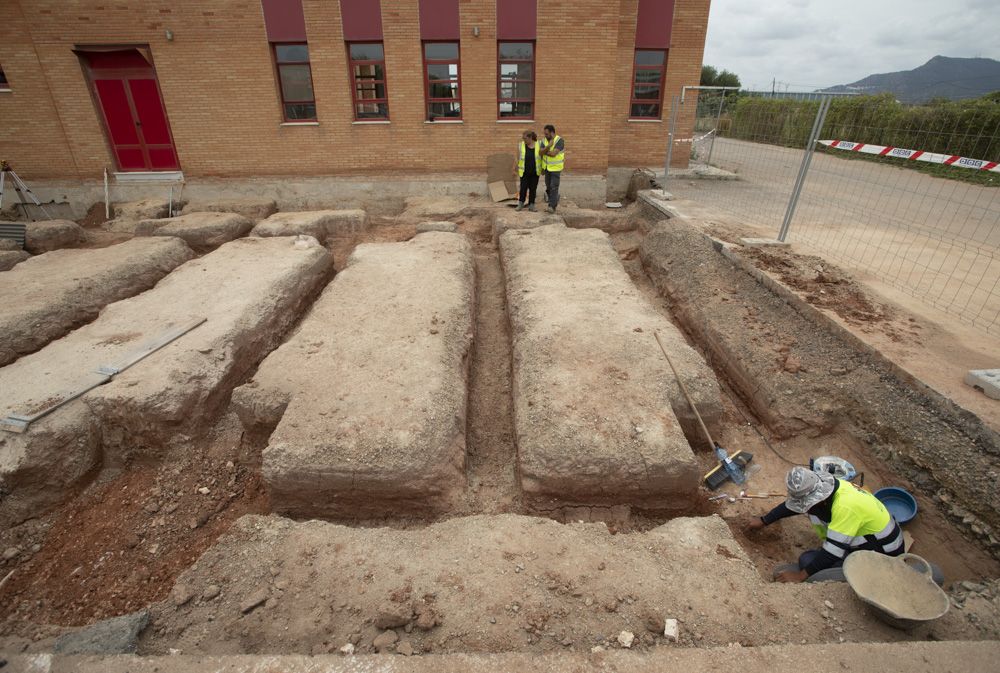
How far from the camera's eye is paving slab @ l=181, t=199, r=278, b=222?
10.3 m

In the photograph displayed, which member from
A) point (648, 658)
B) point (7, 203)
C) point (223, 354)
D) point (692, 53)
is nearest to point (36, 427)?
point (223, 354)

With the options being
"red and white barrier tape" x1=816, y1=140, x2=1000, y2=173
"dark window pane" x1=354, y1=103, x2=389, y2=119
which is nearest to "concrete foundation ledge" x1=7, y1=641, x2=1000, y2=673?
"red and white barrier tape" x1=816, y1=140, x2=1000, y2=173

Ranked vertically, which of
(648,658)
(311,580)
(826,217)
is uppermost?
(826,217)

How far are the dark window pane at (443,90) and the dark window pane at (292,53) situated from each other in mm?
2655

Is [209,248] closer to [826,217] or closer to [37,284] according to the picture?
[37,284]

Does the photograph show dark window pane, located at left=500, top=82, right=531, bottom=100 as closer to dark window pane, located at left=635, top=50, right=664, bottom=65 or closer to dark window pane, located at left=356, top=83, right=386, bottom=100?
dark window pane, located at left=356, top=83, right=386, bottom=100

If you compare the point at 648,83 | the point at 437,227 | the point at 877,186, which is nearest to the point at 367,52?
the point at 437,227

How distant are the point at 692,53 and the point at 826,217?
5776 mm

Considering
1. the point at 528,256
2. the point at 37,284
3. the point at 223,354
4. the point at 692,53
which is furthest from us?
the point at 692,53

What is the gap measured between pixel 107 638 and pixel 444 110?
34.5ft

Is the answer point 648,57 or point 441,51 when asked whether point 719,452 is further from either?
point 648,57

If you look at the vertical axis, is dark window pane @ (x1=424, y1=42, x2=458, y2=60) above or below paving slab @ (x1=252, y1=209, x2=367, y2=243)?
above

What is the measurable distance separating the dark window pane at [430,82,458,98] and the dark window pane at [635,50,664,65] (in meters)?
4.61

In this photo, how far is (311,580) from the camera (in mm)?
2811
